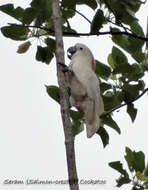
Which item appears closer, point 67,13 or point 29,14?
point 29,14

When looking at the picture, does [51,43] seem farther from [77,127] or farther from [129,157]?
[129,157]

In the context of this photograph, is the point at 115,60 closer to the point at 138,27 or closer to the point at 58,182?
the point at 138,27

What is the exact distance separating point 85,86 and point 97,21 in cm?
38

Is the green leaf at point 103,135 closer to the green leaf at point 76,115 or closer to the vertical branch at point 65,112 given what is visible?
the green leaf at point 76,115

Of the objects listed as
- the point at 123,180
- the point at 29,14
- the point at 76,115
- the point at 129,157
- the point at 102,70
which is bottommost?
the point at 123,180

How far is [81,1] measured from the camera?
2623 mm

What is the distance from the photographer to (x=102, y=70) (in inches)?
112

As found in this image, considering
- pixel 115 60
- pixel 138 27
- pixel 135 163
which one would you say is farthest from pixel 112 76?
pixel 135 163

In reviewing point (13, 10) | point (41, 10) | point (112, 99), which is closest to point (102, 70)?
point (112, 99)

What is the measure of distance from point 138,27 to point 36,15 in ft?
1.79

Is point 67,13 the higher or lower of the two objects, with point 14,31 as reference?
higher

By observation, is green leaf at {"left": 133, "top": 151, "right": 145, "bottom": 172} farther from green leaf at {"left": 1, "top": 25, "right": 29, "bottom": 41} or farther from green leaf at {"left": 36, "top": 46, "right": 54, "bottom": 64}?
green leaf at {"left": 1, "top": 25, "right": 29, "bottom": 41}

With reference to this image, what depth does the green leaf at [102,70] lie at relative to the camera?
281cm

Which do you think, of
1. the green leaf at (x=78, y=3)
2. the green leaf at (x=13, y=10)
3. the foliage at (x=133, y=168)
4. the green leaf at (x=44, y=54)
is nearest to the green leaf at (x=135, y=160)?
the foliage at (x=133, y=168)
